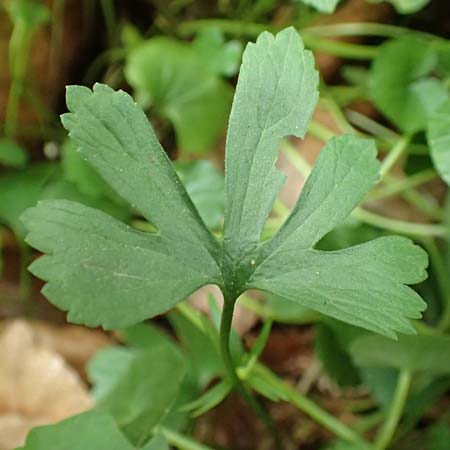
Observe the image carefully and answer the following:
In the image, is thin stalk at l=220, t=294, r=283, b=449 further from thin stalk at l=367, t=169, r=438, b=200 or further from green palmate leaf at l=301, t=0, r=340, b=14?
thin stalk at l=367, t=169, r=438, b=200

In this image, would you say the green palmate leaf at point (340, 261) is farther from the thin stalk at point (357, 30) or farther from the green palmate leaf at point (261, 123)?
the thin stalk at point (357, 30)

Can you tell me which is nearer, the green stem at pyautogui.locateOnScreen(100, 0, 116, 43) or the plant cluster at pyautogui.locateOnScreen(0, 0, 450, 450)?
the plant cluster at pyautogui.locateOnScreen(0, 0, 450, 450)

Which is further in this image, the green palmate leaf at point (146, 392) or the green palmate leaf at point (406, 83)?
the green palmate leaf at point (406, 83)

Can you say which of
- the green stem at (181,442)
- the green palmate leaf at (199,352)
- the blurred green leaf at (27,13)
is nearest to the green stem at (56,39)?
the blurred green leaf at (27,13)

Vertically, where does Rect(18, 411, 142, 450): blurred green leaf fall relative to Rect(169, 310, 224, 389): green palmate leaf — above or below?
above

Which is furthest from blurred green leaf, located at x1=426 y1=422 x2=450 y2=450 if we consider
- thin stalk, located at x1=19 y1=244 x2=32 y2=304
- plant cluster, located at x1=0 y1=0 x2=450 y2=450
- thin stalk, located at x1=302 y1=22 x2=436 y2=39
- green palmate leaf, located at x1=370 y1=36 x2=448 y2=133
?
thin stalk, located at x1=19 y1=244 x2=32 y2=304

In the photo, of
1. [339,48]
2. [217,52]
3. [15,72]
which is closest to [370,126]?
[339,48]
